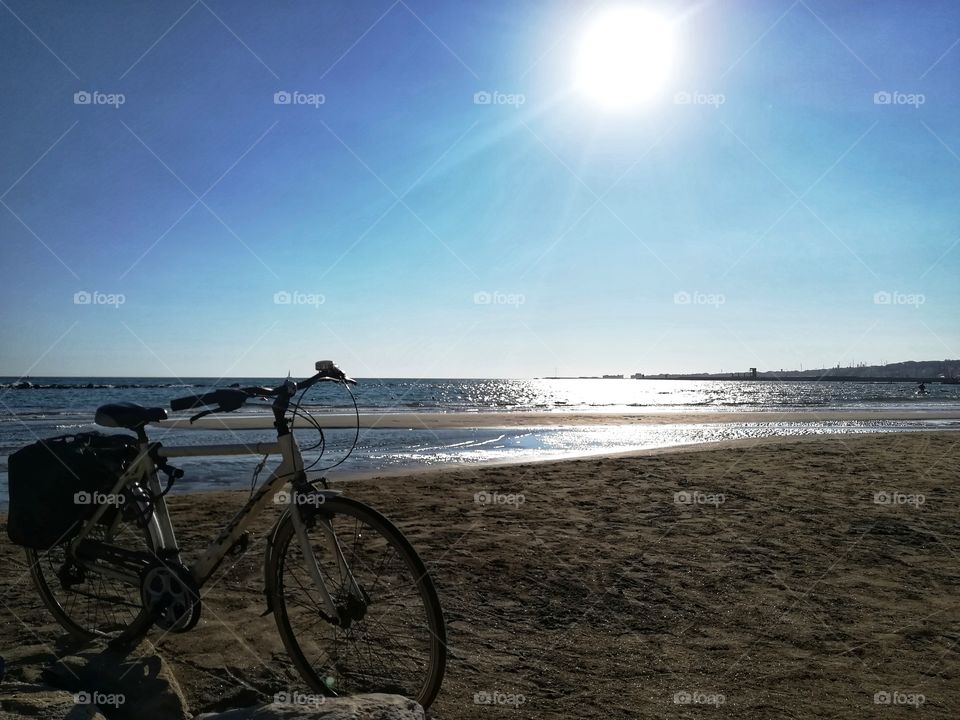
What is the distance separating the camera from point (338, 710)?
2.35 metres

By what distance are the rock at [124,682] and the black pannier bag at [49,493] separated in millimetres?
641

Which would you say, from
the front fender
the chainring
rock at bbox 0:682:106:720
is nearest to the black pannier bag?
the chainring

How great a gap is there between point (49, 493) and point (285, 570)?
4.37ft

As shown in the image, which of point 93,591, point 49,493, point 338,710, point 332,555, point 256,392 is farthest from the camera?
point 93,591

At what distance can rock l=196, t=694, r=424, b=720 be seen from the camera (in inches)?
91.2

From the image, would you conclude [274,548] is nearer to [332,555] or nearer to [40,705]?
A: [332,555]

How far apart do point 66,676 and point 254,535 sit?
10.4 ft

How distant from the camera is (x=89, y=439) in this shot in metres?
3.45

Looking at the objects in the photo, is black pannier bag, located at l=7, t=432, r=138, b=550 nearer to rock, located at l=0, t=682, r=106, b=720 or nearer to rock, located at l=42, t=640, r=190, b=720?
rock, located at l=42, t=640, r=190, b=720

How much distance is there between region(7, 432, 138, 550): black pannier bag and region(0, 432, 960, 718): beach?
2.14 feet

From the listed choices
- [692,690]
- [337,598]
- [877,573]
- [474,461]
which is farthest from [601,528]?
[474,461]

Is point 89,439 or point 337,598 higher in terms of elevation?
point 89,439

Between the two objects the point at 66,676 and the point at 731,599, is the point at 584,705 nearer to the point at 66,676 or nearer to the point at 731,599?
the point at 731,599

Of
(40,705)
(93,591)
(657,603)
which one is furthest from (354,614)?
(657,603)
